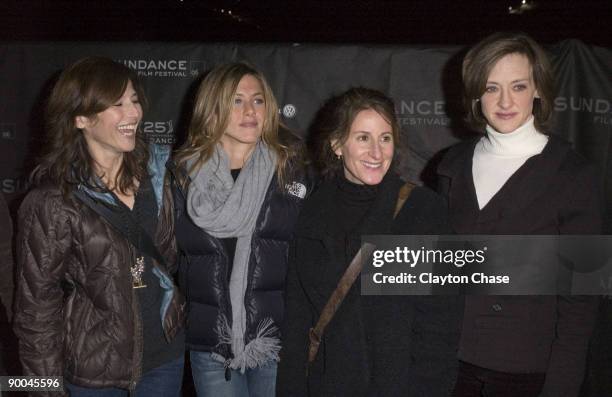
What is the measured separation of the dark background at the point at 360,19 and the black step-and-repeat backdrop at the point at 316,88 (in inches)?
252

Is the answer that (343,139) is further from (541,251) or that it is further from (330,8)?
(330,8)

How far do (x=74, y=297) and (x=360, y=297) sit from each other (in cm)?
114

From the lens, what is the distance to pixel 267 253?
2.30 meters

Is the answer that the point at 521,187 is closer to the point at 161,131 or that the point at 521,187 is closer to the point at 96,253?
the point at 96,253

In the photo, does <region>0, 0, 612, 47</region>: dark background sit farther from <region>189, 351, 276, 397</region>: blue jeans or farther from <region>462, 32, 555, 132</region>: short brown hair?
<region>462, 32, 555, 132</region>: short brown hair

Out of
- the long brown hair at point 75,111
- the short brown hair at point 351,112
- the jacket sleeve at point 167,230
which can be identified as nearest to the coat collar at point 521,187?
the short brown hair at point 351,112

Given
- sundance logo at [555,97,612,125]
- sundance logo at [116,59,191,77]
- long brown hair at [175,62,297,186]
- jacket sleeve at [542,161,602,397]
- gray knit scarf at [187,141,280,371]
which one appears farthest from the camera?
sundance logo at [116,59,191,77]

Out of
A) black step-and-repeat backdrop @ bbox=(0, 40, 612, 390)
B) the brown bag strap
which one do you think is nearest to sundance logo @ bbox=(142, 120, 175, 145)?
black step-and-repeat backdrop @ bbox=(0, 40, 612, 390)

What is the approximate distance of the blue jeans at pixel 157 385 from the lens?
7.09ft

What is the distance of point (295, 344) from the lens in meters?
2.16

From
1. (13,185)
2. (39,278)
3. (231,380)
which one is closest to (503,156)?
(231,380)

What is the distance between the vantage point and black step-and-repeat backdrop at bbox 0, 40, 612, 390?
11.3 feet

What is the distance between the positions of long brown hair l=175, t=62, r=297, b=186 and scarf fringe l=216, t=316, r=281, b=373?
651 mm

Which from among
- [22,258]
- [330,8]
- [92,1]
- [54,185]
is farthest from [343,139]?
[330,8]
